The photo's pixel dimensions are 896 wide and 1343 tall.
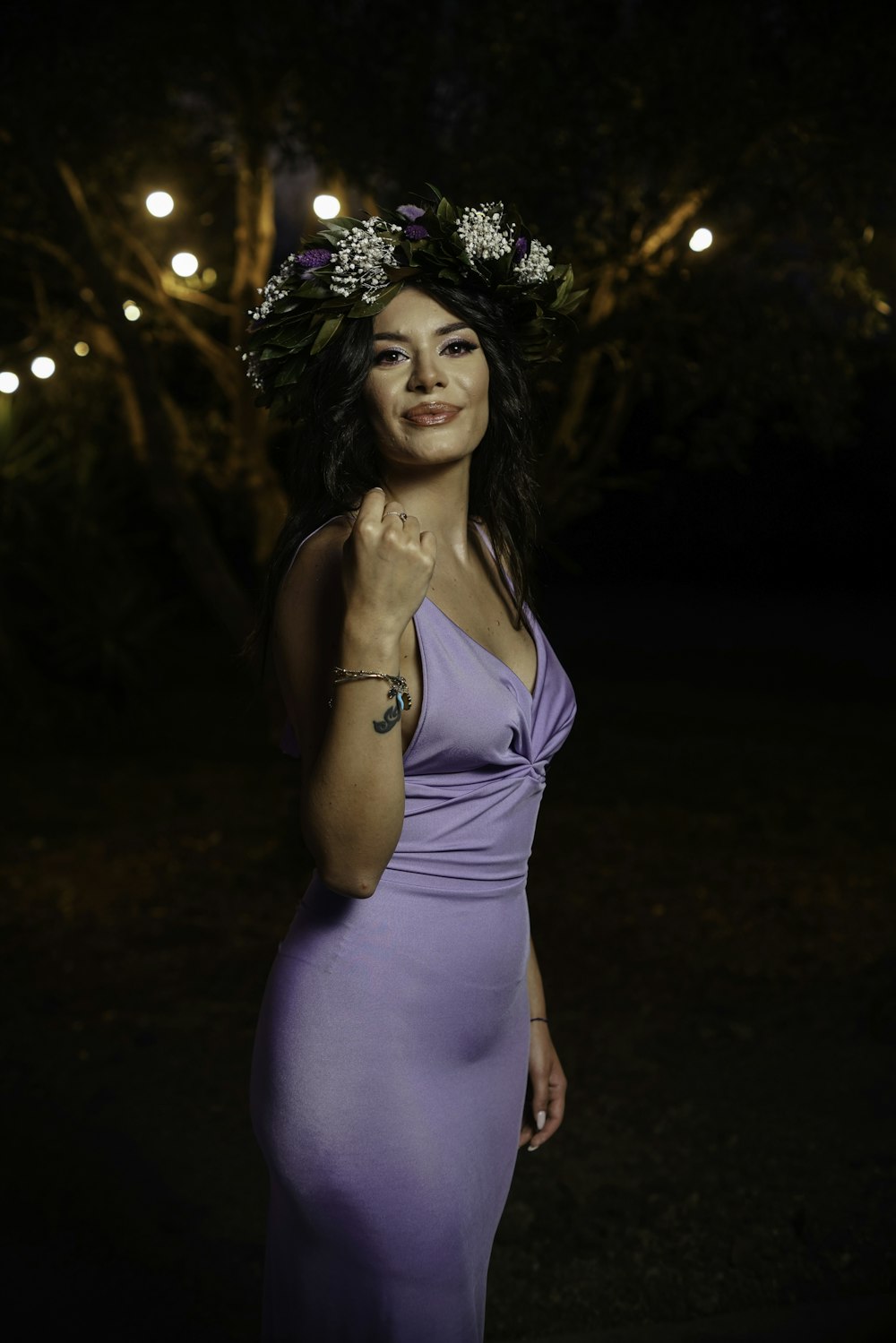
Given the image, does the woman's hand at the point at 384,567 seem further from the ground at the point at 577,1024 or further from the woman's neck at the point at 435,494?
the ground at the point at 577,1024

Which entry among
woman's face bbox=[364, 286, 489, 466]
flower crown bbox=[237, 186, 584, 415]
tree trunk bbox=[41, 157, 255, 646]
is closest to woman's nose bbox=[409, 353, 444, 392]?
woman's face bbox=[364, 286, 489, 466]

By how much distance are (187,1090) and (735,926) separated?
→ 9.03ft

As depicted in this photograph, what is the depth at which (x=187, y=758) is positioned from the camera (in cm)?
972

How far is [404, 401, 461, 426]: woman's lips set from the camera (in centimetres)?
205

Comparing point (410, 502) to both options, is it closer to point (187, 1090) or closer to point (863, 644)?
point (187, 1090)

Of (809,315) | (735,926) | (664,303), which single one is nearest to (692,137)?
(664,303)

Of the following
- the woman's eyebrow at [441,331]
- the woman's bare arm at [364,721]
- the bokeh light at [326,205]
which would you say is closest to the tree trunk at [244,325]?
the bokeh light at [326,205]

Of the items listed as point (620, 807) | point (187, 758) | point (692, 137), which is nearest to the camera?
point (692, 137)

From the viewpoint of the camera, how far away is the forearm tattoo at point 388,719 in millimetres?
1686

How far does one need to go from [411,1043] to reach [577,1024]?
340 centimetres

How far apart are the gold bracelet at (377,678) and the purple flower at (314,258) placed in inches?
30.4

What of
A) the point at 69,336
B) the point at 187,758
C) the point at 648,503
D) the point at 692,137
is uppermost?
the point at 692,137

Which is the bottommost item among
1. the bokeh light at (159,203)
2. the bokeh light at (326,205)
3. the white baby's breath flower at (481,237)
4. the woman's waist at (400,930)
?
the woman's waist at (400,930)

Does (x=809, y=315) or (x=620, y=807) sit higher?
(x=809, y=315)
